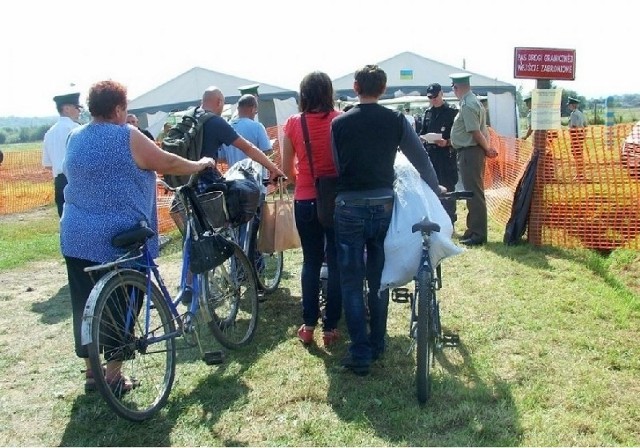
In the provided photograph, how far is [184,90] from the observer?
22.4 m

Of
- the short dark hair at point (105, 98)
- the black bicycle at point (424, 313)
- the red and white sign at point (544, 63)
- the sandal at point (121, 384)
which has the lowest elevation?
the sandal at point (121, 384)

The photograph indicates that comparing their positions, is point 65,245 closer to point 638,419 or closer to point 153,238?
point 153,238

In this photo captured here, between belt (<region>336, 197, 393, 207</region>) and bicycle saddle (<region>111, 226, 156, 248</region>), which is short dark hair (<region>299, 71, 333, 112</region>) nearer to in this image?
belt (<region>336, 197, 393, 207</region>)

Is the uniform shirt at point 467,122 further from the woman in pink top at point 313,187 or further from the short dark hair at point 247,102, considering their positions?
the woman in pink top at point 313,187

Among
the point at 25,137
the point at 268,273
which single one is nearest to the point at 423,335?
the point at 268,273

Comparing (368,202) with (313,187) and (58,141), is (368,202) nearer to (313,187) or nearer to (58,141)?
(313,187)

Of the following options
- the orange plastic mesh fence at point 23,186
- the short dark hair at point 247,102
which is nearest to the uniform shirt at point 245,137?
the short dark hair at point 247,102

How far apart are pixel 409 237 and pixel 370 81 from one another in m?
0.97

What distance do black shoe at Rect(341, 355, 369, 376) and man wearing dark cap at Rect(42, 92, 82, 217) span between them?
402 cm

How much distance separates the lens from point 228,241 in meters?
4.42

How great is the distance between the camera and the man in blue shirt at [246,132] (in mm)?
6000

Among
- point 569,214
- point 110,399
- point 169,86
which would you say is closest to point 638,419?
point 110,399

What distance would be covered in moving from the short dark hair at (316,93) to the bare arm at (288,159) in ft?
0.88

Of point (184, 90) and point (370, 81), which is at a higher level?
point (184, 90)
